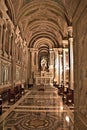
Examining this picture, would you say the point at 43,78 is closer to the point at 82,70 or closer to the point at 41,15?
the point at 41,15

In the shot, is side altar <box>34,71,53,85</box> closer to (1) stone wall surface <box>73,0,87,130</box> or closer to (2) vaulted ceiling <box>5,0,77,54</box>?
(2) vaulted ceiling <box>5,0,77,54</box>

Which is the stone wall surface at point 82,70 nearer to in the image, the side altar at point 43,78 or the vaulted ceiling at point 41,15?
the vaulted ceiling at point 41,15

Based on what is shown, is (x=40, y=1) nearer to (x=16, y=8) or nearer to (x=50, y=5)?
(x=50, y=5)

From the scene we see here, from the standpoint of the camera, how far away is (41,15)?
793 inches

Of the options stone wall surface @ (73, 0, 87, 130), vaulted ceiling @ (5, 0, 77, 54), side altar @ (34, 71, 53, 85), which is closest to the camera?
stone wall surface @ (73, 0, 87, 130)

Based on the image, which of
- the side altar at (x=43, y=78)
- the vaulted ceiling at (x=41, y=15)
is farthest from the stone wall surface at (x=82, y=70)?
the side altar at (x=43, y=78)

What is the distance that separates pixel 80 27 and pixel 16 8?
37.9 feet

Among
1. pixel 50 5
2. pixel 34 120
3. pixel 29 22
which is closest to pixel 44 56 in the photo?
pixel 29 22

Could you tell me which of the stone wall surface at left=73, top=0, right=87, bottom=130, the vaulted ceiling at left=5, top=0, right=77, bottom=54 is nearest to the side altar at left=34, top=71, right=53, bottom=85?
the vaulted ceiling at left=5, top=0, right=77, bottom=54

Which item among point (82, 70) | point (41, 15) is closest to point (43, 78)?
point (41, 15)

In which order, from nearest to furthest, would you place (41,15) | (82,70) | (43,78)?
(82,70)
(41,15)
(43,78)

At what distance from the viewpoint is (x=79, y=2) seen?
161 inches

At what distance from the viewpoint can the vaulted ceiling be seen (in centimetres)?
1439

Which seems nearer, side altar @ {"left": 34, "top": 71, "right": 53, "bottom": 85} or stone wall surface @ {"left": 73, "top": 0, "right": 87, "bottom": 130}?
stone wall surface @ {"left": 73, "top": 0, "right": 87, "bottom": 130}
